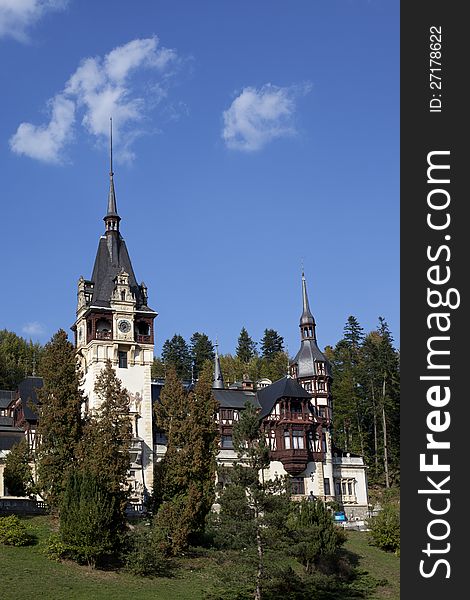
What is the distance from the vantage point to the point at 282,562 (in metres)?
42.2

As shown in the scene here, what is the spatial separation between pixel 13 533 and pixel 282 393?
1297 inches

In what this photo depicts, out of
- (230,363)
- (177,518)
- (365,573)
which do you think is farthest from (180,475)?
(230,363)

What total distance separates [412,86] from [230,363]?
108975 mm

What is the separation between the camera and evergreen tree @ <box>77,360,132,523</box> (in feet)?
149

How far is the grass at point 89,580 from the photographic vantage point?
1486 inches

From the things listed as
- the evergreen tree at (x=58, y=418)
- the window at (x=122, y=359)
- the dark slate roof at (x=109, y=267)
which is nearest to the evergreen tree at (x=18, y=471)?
the evergreen tree at (x=58, y=418)

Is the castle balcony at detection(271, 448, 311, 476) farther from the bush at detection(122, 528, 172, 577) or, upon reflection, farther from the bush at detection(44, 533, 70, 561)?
the bush at detection(44, 533, 70, 561)

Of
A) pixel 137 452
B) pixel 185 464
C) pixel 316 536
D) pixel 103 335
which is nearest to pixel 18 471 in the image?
pixel 137 452

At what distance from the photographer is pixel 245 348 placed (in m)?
138

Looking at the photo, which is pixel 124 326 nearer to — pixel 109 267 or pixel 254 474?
pixel 109 267

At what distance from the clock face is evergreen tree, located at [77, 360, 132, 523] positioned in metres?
19.2

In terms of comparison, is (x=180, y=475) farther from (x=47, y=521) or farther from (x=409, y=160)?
(x=409, y=160)

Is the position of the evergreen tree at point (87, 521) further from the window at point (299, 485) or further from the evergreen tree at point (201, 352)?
the evergreen tree at point (201, 352)

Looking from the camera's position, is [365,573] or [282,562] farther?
[365,573]
